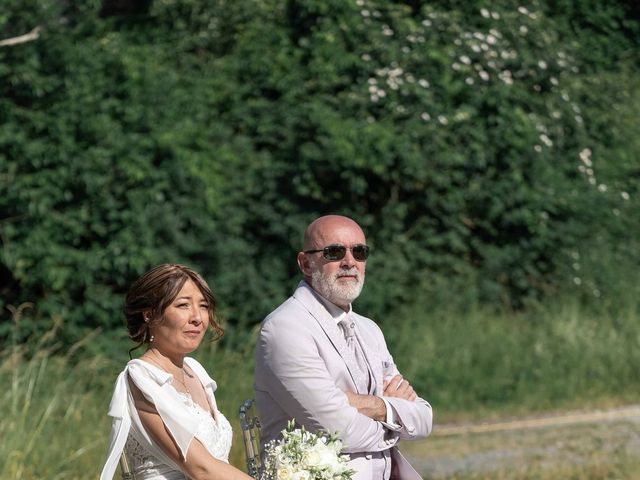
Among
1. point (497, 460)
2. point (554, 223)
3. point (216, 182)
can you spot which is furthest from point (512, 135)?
point (497, 460)

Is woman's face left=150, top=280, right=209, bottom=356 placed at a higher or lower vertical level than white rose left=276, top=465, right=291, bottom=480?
higher

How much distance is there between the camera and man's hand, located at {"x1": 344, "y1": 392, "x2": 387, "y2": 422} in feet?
15.7

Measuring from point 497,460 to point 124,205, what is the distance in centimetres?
453

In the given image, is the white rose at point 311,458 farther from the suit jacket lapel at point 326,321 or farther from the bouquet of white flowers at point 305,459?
the suit jacket lapel at point 326,321

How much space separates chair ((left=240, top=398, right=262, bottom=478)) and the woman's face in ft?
1.52

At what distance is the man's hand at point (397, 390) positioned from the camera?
5.02 metres

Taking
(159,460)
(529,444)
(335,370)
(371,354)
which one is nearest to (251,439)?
(335,370)

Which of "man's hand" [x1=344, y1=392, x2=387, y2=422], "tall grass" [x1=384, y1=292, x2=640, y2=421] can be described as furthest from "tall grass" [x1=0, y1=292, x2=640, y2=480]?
"man's hand" [x1=344, y1=392, x2=387, y2=422]

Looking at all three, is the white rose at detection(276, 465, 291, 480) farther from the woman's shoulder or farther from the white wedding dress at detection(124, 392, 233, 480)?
the woman's shoulder

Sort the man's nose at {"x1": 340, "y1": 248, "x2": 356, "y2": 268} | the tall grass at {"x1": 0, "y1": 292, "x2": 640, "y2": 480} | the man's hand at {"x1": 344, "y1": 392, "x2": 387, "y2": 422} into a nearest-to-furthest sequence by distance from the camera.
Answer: the man's hand at {"x1": 344, "y1": 392, "x2": 387, "y2": 422}, the man's nose at {"x1": 340, "y1": 248, "x2": 356, "y2": 268}, the tall grass at {"x1": 0, "y1": 292, "x2": 640, "y2": 480}

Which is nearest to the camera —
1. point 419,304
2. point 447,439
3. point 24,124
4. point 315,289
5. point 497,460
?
point 315,289

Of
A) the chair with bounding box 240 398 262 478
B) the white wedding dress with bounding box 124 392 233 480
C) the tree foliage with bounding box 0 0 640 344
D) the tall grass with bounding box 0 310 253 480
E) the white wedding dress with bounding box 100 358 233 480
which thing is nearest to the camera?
the white wedding dress with bounding box 100 358 233 480

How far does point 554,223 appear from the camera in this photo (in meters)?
15.6

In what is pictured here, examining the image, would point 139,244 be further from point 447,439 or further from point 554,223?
point 554,223
